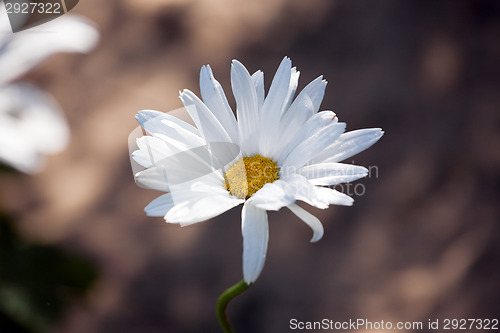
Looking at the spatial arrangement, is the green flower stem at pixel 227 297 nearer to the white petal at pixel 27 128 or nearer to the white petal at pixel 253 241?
the white petal at pixel 253 241

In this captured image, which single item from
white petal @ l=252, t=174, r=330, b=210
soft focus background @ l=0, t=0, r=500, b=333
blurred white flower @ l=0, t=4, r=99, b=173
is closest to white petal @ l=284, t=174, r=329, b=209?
white petal @ l=252, t=174, r=330, b=210

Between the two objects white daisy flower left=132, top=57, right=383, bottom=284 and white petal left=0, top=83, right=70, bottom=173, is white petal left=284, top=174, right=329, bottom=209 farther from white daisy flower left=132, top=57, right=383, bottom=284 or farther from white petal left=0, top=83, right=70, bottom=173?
white petal left=0, top=83, right=70, bottom=173

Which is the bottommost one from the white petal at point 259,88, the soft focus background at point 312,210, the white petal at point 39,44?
the soft focus background at point 312,210

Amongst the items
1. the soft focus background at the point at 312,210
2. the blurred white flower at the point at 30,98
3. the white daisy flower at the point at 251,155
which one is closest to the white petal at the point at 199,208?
the white daisy flower at the point at 251,155

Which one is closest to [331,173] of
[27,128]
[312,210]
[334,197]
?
[334,197]

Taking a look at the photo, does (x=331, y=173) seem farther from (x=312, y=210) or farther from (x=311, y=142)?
(x=312, y=210)

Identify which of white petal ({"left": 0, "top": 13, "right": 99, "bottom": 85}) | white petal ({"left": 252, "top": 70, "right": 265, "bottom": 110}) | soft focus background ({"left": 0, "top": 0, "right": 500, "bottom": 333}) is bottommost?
soft focus background ({"left": 0, "top": 0, "right": 500, "bottom": 333})
